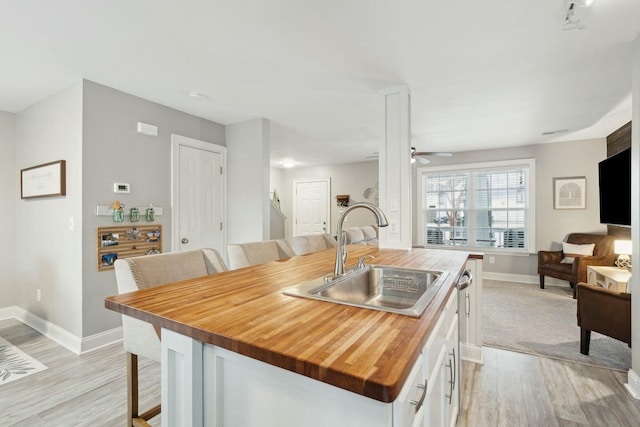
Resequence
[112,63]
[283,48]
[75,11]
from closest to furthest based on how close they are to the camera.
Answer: [75,11] < [283,48] < [112,63]

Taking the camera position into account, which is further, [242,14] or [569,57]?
[569,57]

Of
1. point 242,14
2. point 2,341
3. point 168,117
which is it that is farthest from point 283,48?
point 2,341

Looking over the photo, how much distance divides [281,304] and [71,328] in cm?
287

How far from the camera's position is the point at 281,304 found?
1075 millimetres

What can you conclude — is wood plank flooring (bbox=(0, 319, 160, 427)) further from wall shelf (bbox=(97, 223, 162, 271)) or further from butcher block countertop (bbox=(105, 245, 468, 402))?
butcher block countertop (bbox=(105, 245, 468, 402))

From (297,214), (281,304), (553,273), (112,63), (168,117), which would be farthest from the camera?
(297,214)

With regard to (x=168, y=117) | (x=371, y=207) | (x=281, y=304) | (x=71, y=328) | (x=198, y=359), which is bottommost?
(x=71, y=328)

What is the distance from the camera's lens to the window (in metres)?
5.41

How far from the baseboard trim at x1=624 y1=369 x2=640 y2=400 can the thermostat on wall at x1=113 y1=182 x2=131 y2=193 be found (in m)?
4.43

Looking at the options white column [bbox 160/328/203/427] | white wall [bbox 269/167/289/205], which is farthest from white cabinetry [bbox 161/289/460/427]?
white wall [bbox 269/167/289/205]

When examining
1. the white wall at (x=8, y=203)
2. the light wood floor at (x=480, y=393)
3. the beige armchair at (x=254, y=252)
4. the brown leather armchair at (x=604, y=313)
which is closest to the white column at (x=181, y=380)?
the beige armchair at (x=254, y=252)

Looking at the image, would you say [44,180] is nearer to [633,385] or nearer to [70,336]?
[70,336]

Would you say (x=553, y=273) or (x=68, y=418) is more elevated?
(x=553, y=273)

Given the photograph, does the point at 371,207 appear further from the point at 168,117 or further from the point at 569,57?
the point at 168,117
